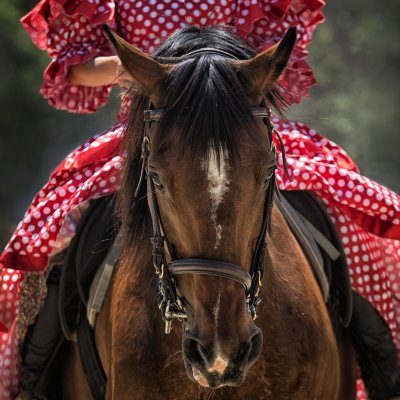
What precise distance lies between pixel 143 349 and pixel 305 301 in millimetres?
628

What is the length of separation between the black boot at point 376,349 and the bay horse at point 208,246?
19.2 inches

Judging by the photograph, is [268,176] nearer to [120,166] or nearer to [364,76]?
[120,166]

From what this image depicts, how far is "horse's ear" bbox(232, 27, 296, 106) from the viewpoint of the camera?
3.33 metres

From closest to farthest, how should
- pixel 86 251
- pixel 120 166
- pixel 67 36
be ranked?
pixel 120 166 < pixel 86 251 < pixel 67 36

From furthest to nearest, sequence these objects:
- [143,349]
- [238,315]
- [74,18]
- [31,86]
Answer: [31,86], [74,18], [143,349], [238,315]

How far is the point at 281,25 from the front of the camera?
15.9 ft

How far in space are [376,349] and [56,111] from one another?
9.29 metres

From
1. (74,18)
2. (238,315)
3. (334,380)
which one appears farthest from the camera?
(74,18)

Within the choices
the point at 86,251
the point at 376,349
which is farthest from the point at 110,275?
the point at 376,349

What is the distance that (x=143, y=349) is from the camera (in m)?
3.71

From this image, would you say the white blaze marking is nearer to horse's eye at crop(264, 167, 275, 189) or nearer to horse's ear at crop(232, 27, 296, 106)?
horse's eye at crop(264, 167, 275, 189)

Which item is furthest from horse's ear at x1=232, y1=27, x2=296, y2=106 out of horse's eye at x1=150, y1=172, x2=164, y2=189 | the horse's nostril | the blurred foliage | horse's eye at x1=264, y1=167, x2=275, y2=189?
the blurred foliage

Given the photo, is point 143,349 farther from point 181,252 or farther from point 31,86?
point 31,86

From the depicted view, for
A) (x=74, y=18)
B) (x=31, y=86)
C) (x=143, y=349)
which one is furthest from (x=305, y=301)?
(x=31, y=86)
